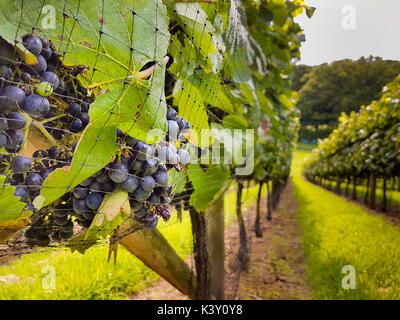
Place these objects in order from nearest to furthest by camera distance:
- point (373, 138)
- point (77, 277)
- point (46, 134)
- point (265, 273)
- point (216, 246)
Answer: point (46, 134), point (216, 246), point (77, 277), point (265, 273), point (373, 138)

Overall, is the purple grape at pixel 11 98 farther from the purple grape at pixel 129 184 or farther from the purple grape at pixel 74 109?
the purple grape at pixel 129 184

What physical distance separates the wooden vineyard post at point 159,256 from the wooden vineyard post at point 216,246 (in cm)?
31

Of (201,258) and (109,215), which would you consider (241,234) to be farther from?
(109,215)

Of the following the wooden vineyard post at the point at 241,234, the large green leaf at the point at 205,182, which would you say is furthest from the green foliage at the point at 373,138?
the large green leaf at the point at 205,182

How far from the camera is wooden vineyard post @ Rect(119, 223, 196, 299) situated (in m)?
1.32

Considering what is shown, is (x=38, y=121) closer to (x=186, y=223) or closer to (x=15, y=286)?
(x=15, y=286)

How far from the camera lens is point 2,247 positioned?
0.63 metres

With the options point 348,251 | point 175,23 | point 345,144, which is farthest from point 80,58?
point 345,144

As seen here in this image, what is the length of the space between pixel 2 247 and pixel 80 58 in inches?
18.1

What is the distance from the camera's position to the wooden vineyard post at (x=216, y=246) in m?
2.28

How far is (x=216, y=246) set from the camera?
2.44 metres

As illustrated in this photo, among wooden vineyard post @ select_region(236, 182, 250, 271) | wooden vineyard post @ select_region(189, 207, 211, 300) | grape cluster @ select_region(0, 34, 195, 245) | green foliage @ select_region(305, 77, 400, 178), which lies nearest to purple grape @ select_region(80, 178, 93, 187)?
grape cluster @ select_region(0, 34, 195, 245)

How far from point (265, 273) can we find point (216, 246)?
2678mm

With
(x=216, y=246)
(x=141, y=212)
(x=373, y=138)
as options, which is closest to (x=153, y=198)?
(x=141, y=212)
